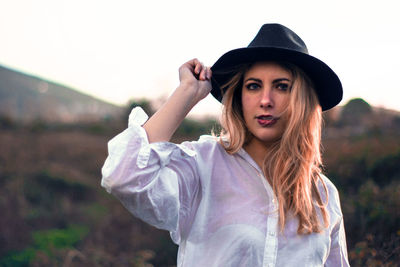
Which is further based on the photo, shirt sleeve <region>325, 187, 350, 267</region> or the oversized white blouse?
shirt sleeve <region>325, 187, 350, 267</region>

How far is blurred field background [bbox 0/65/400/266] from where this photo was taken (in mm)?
3945

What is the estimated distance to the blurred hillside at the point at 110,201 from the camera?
3.93 metres

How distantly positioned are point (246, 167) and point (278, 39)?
73 cm

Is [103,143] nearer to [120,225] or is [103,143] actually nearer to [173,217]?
[120,225]

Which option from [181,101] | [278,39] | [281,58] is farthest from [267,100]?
[181,101]

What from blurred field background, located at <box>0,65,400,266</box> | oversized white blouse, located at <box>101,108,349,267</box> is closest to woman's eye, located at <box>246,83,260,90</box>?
oversized white blouse, located at <box>101,108,349,267</box>

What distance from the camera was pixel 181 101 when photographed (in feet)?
6.23

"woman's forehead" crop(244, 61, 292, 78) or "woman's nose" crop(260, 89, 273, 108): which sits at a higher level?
"woman's forehead" crop(244, 61, 292, 78)

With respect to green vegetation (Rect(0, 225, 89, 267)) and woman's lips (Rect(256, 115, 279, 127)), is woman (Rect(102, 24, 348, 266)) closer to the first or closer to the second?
woman's lips (Rect(256, 115, 279, 127))

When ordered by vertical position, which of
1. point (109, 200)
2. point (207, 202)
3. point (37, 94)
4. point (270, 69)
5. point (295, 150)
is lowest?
point (37, 94)

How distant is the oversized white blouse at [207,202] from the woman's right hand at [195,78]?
26 cm

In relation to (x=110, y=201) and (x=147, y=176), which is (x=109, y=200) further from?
(x=147, y=176)

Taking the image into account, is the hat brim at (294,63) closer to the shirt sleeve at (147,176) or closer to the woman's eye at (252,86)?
the woman's eye at (252,86)

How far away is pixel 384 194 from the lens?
414cm
